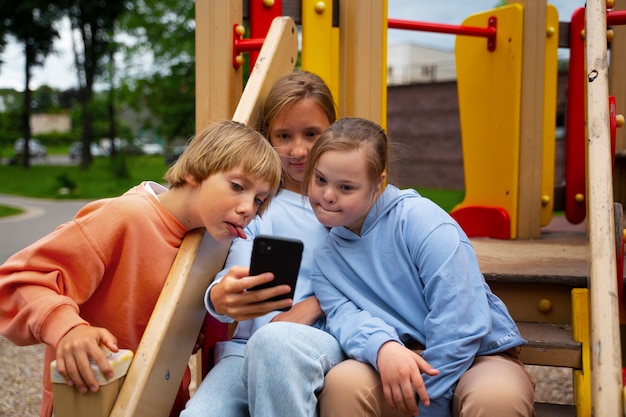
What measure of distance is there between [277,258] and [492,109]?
2558 millimetres

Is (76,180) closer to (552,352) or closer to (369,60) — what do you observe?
Result: (369,60)

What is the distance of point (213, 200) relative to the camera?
175 cm

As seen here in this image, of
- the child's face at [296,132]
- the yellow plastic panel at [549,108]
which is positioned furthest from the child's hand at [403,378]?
the yellow plastic panel at [549,108]

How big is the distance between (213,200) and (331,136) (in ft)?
1.26

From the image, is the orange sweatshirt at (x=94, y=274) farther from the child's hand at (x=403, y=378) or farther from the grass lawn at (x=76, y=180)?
the grass lawn at (x=76, y=180)

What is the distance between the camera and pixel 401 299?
178cm

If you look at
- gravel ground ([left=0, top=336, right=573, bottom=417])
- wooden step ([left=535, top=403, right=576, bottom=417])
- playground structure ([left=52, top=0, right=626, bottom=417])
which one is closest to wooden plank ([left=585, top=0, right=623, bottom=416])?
playground structure ([left=52, top=0, right=626, bottom=417])

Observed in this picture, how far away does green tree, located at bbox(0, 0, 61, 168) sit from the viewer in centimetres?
2589

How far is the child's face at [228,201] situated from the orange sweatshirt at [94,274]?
0.15 meters

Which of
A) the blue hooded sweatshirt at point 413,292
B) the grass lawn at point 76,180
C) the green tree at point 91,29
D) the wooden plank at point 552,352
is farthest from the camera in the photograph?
the green tree at point 91,29

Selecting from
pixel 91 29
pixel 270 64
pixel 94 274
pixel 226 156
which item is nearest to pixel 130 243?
pixel 94 274

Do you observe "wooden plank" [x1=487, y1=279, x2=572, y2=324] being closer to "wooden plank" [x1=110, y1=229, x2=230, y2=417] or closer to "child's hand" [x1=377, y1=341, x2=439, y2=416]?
"child's hand" [x1=377, y1=341, x2=439, y2=416]

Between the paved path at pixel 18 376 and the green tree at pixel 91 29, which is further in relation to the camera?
the green tree at pixel 91 29

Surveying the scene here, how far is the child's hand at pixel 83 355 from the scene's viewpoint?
1408mm
